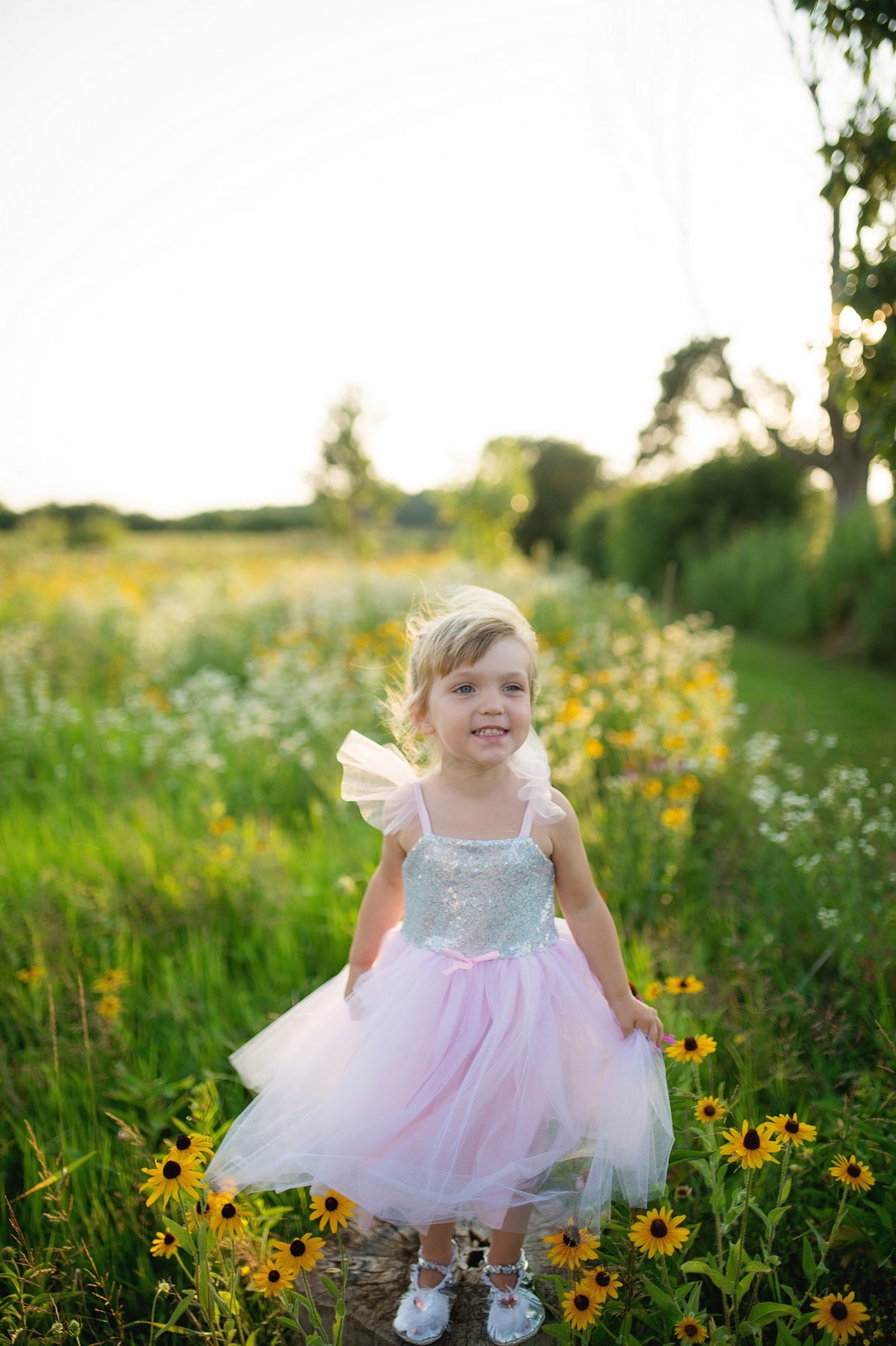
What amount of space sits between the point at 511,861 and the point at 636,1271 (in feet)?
2.65

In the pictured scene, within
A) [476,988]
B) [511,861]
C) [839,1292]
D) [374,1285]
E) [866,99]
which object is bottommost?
[374,1285]

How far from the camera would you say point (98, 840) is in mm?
3844

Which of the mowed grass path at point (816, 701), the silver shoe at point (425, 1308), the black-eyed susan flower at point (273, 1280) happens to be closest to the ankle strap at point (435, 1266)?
the silver shoe at point (425, 1308)

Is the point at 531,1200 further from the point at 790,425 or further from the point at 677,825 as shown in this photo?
the point at 790,425

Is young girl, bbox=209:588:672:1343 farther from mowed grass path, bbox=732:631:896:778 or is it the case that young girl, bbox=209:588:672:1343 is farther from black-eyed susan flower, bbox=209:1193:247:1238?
mowed grass path, bbox=732:631:896:778

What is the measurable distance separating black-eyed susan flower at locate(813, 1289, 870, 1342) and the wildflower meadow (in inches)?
0.5

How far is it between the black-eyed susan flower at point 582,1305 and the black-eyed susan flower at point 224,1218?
583 mm

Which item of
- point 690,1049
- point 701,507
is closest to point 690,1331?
point 690,1049

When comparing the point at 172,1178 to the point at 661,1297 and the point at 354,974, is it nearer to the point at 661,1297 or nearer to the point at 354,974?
the point at 354,974

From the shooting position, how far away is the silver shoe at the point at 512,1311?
1712 mm

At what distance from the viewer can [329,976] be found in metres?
2.92

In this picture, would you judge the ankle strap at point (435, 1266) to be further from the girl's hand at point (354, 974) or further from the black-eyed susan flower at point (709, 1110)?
the black-eyed susan flower at point (709, 1110)

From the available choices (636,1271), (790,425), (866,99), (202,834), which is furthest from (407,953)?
(790,425)

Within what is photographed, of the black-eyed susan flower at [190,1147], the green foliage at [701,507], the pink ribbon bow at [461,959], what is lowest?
the black-eyed susan flower at [190,1147]
